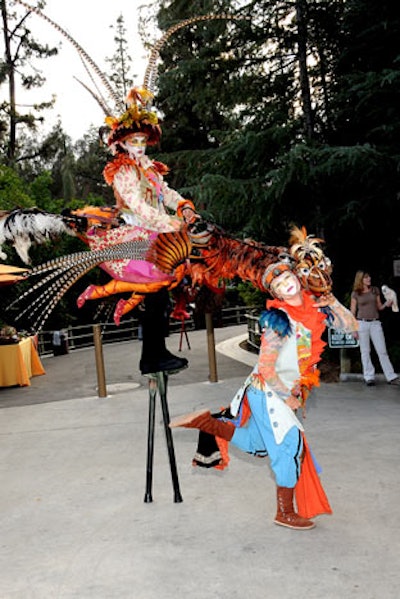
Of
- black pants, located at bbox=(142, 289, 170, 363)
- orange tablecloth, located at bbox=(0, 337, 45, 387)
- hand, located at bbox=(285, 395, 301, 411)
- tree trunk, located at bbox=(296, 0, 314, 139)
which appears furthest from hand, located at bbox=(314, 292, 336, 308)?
orange tablecloth, located at bbox=(0, 337, 45, 387)

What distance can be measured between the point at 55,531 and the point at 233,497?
4.32 feet

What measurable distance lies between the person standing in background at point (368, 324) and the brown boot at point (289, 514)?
490cm

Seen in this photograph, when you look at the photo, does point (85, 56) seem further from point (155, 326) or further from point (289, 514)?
point (289, 514)

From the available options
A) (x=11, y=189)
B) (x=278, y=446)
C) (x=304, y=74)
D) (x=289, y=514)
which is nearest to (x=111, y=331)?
(x=11, y=189)

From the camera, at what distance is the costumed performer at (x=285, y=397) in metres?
3.84

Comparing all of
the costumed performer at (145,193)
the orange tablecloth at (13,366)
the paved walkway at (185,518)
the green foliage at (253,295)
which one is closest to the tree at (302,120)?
the green foliage at (253,295)

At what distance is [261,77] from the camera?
34.3 ft

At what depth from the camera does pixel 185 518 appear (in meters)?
4.32

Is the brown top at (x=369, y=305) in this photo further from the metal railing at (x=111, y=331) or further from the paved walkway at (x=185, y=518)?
the metal railing at (x=111, y=331)

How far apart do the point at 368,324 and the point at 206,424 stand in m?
5.24

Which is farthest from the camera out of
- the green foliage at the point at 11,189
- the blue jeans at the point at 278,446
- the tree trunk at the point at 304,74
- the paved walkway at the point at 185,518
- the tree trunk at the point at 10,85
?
the tree trunk at the point at 10,85

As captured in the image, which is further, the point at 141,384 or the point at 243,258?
the point at 141,384

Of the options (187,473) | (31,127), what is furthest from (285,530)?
(31,127)

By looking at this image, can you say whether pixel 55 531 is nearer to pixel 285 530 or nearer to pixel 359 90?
pixel 285 530
